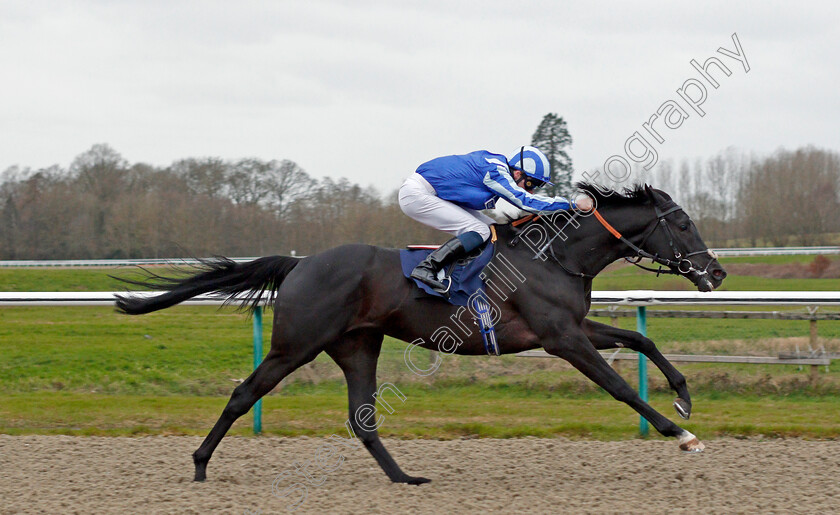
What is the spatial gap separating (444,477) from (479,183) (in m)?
1.74

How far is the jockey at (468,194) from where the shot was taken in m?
4.51

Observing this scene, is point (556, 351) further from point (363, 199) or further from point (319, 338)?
point (363, 199)

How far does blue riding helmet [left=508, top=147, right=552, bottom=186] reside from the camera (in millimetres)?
4617

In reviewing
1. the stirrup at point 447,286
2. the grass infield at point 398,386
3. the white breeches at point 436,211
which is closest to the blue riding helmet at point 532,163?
the white breeches at point 436,211

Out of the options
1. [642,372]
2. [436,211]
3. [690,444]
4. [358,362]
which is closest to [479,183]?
[436,211]

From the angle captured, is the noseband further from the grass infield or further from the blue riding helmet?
the grass infield

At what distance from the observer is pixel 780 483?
4.17 m

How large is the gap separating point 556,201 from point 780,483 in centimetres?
194

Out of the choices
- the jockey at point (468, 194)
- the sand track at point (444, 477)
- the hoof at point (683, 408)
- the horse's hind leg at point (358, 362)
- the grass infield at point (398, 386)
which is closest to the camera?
the sand track at point (444, 477)

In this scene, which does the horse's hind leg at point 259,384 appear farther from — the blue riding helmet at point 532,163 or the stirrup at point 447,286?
A: the blue riding helmet at point 532,163

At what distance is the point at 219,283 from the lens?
4961mm

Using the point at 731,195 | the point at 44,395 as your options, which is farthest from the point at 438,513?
the point at 731,195

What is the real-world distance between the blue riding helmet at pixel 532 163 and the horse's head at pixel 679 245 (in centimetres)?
62

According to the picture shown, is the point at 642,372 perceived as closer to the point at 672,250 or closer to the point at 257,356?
the point at 672,250
